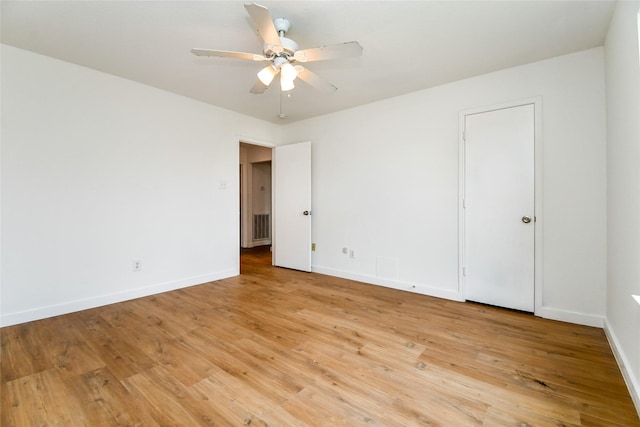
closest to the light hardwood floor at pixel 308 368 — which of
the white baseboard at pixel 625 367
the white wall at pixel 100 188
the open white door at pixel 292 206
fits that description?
the white baseboard at pixel 625 367

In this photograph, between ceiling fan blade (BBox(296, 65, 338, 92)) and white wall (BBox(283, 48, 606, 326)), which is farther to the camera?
white wall (BBox(283, 48, 606, 326))

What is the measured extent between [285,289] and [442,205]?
2.15 metres

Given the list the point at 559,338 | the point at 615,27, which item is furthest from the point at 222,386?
the point at 615,27

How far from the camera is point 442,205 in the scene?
3215 mm

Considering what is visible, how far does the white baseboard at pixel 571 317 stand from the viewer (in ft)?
7.89

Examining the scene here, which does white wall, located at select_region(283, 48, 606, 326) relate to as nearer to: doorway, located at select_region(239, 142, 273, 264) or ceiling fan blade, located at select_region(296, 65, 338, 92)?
ceiling fan blade, located at select_region(296, 65, 338, 92)

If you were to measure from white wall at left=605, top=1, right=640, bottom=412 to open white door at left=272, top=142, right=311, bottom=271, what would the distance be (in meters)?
3.29

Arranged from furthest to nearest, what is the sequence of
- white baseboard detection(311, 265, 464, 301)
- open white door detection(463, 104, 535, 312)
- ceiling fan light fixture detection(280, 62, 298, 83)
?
white baseboard detection(311, 265, 464, 301) < open white door detection(463, 104, 535, 312) < ceiling fan light fixture detection(280, 62, 298, 83)

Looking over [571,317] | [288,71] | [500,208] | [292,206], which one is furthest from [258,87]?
[571,317]

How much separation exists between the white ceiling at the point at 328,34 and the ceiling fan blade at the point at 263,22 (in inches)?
9.8

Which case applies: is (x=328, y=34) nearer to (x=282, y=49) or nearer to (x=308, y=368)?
(x=282, y=49)

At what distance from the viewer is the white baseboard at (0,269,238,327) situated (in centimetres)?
247

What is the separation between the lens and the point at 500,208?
2.84m

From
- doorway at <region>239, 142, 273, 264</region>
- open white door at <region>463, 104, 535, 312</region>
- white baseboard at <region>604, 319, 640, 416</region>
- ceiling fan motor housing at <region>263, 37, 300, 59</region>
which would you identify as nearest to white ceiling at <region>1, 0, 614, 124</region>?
ceiling fan motor housing at <region>263, 37, 300, 59</region>
